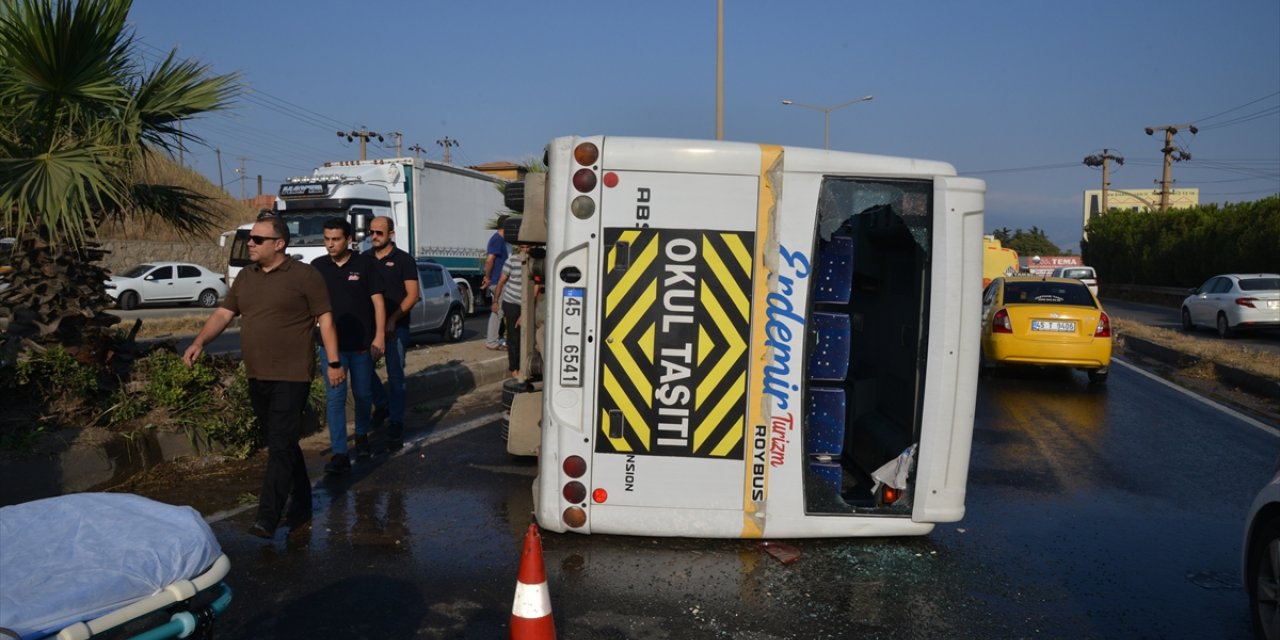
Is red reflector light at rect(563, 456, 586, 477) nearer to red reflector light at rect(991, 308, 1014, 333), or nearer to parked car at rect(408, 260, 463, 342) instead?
red reflector light at rect(991, 308, 1014, 333)

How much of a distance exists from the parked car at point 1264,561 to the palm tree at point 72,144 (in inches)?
277

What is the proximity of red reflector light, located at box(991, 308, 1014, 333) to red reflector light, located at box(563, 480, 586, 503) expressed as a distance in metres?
9.37

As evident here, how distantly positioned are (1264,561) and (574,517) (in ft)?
10.4

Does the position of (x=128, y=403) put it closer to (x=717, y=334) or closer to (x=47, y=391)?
(x=47, y=391)

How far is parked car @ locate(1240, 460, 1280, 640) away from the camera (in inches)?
155

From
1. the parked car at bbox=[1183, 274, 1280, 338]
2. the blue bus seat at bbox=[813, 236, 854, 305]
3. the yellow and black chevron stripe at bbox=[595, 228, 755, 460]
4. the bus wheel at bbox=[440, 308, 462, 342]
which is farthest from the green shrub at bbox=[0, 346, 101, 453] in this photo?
the parked car at bbox=[1183, 274, 1280, 338]

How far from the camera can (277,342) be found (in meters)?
5.61

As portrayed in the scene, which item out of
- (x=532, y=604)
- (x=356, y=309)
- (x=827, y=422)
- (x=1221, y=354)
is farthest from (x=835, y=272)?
(x=1221, y=354)

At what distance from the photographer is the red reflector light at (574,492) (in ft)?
17.0

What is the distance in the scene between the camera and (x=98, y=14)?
6855mm

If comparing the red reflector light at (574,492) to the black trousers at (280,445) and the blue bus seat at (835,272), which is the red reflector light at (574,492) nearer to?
the black trousers at (280,445)

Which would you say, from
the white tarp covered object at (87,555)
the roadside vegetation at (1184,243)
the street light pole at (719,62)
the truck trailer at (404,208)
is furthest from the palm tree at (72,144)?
the roadside vegetation at (1184,243)

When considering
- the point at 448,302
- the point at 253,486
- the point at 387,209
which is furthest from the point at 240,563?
the point at 387,209

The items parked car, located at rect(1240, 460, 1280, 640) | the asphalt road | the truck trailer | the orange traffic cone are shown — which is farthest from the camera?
the truck trailer
